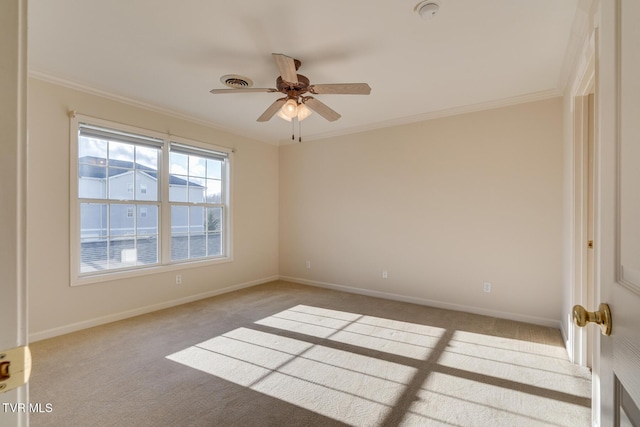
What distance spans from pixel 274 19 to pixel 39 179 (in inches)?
108

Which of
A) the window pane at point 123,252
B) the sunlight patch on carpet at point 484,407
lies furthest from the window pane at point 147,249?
the sunlight patch on carpet at point 484,407

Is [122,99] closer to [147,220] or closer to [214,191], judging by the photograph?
[147,220]

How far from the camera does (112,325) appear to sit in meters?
3.32

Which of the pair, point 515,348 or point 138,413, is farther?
point 515,348

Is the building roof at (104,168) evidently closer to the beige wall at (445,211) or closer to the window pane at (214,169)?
the window pane at (214,169)

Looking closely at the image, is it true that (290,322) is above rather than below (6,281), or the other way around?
below

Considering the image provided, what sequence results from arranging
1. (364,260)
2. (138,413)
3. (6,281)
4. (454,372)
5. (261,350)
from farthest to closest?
(364,260), (261,350), (454,372), (138,413), (6,281)

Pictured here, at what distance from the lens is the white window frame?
124 inches

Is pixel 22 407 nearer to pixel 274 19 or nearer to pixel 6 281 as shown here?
pixel 6 281

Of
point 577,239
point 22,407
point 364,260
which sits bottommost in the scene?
point 364,260

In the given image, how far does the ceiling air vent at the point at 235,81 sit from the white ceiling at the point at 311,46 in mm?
51

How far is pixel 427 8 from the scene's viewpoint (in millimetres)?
1968

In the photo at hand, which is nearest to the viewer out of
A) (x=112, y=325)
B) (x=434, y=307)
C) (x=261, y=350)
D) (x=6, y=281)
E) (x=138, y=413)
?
(x=6, y=281)

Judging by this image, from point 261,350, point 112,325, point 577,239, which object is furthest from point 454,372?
point 112,325
